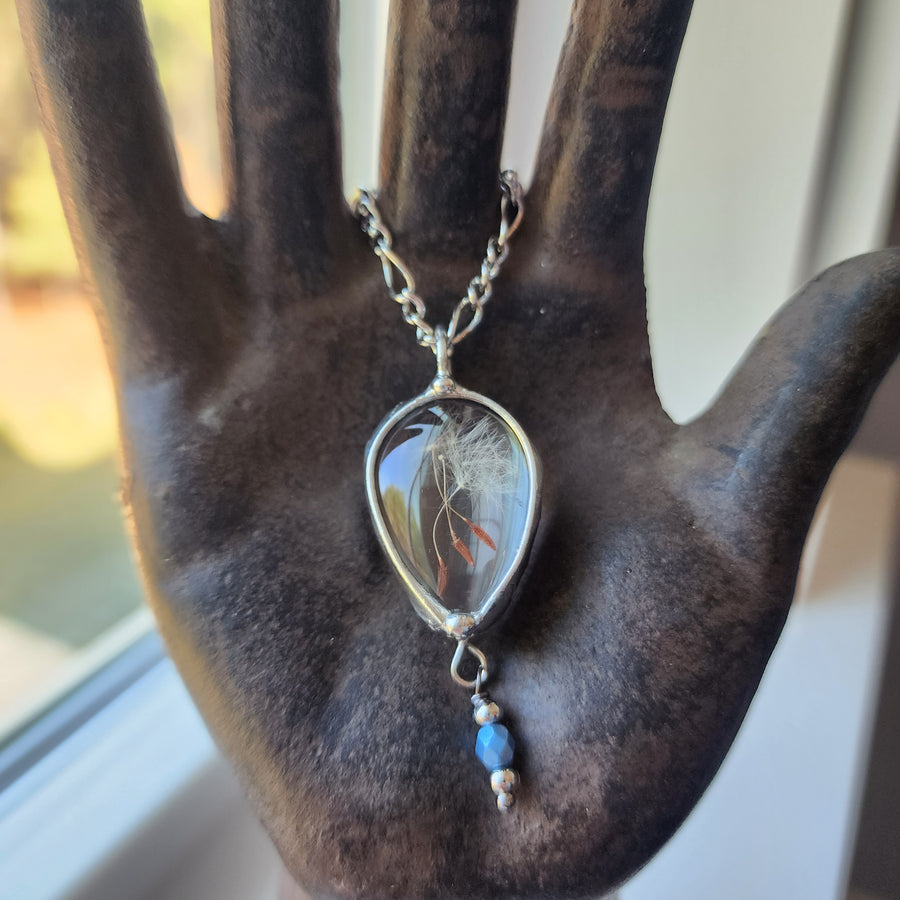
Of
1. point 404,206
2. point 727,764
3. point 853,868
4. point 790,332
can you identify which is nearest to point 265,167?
point 404,206

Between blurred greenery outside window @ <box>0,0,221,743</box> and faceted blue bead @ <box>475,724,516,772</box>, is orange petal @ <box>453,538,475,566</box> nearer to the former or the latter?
faceted blue bead @ <box>475,724,516,772</box>

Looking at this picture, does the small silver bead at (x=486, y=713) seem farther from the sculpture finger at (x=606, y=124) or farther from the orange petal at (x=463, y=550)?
the sculpture finger at (x=606, y=124)

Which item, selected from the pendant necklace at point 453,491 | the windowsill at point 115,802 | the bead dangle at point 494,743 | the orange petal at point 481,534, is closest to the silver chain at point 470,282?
the pendant necklace at point 453,491

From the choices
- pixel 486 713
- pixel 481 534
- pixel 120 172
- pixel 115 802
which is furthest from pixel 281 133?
pixel 115 802

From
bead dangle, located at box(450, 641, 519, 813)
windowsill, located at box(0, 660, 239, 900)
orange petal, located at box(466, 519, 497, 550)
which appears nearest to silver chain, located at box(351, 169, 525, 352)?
orange petal, located at box(466, 519, 497, 550)

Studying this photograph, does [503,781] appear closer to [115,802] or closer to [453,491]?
[453,491]

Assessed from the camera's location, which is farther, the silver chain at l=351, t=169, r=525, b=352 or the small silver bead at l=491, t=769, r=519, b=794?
the silver chain at l=351, t=169, r=525, b=352

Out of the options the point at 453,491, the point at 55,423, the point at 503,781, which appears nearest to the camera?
the point at 503,781
